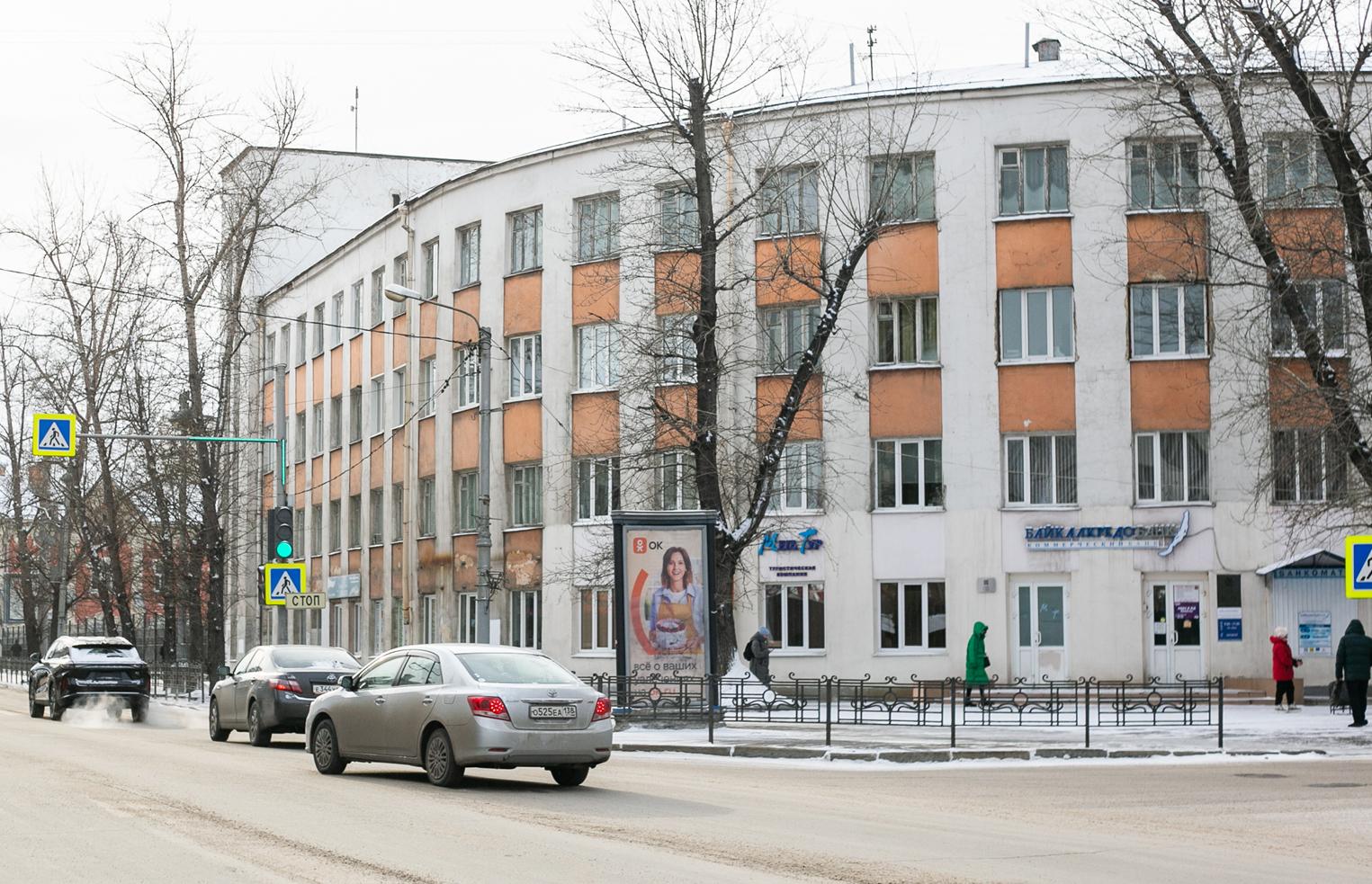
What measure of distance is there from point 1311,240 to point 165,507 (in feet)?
107

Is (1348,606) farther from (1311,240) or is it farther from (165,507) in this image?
(165,507)

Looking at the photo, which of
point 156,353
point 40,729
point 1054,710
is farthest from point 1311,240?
point 156,353

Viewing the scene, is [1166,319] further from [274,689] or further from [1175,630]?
[274,689]

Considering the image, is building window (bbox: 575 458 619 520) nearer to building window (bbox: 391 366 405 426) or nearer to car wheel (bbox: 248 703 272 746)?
building window (bbox: 391 366 405 426)

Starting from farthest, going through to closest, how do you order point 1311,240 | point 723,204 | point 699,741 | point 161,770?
point 723,204, point 1311,240, point 699,741, point 161,770

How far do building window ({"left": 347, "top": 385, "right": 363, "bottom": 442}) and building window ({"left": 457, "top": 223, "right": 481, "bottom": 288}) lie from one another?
9.38 meters

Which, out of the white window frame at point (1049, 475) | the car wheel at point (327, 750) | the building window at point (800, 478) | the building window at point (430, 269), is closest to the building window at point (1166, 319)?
the white window frame at point (1049, 475)

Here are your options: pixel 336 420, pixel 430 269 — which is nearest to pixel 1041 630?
pixel 430 269

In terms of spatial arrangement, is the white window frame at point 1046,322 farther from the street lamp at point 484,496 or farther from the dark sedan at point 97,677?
the dark sedan at point 97,677

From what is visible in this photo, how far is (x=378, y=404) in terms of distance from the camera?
5125 cm

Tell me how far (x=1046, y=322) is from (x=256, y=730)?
1973 centimetres

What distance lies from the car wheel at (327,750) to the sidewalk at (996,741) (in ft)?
19.2

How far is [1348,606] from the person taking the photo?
112ft

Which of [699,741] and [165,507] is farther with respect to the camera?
[165,507]
